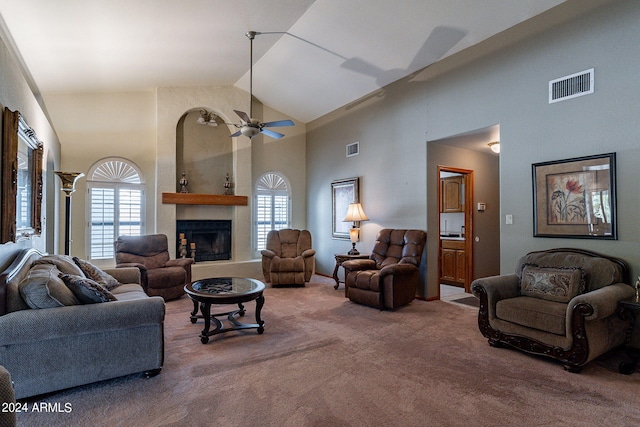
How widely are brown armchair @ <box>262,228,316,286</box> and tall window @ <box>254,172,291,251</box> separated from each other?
3.37 ft

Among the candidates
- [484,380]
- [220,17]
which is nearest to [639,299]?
[484,380]

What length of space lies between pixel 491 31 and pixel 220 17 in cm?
326

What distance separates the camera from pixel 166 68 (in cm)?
566

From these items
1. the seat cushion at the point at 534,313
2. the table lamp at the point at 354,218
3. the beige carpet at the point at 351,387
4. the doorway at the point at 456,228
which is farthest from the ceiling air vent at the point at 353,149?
the seat cushion at the point at 534,313

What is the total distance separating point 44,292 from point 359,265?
372 centimetres

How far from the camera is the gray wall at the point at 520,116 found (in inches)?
131

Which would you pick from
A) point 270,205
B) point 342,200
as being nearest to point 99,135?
point 270,205

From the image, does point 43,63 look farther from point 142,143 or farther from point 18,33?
point 142,143

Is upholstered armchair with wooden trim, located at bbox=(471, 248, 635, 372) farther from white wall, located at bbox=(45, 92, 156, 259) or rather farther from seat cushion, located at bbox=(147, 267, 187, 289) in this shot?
white wall, located at bbox=(45, 92, 156, 259)

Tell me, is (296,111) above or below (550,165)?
above

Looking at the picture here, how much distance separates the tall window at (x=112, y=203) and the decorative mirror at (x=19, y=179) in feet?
8.01

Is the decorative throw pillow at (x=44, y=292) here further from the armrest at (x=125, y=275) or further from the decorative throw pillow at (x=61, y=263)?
the armrest at (x=125, y=275)

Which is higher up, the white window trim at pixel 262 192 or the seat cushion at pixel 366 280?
the white window trim at pixel 262 192

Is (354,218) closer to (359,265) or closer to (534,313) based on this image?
(359,265)
